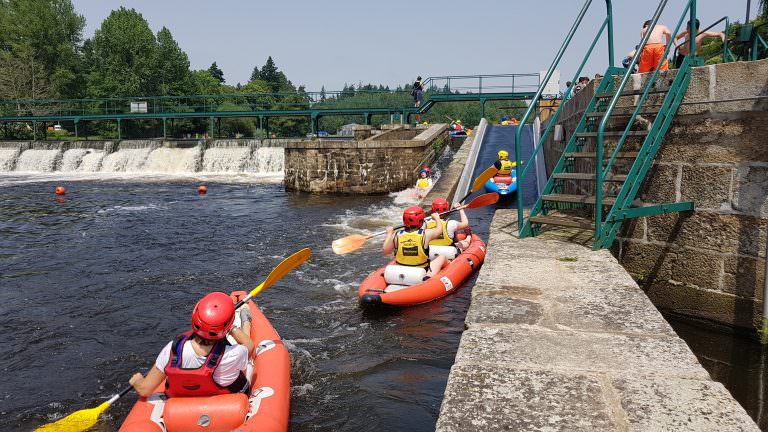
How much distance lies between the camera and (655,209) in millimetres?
5309

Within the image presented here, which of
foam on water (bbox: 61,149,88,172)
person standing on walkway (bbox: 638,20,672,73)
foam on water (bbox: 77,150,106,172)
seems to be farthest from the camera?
foam on water (bbox: 61,149,88,172)

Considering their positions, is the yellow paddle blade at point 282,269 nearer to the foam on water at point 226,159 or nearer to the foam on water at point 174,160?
the foam on water at point 226,159

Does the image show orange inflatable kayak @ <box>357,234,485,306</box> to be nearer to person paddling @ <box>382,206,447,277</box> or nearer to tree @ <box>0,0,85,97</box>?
person paddling @ <box>382,206,447,277</box>

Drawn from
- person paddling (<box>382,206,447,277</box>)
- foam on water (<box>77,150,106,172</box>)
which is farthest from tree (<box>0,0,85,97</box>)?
person paddling (<box>382,206,447,277</box>)

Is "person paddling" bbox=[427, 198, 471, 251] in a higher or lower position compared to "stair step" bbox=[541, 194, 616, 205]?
lower

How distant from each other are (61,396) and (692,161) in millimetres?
6566

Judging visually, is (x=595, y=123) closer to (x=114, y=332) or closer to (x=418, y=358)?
(x=418, y=358)

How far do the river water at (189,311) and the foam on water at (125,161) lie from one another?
12657 mm

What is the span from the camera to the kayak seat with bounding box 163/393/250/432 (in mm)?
3682

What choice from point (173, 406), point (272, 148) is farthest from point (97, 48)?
point (173, 406)

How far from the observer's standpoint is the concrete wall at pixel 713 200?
16.3 feet

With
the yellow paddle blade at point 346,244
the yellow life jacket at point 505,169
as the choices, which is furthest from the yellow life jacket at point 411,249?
the yellow life jacket at point 505,169

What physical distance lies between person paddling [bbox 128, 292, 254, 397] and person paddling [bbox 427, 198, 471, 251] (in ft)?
16.5

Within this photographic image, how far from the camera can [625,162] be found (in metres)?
5.98
